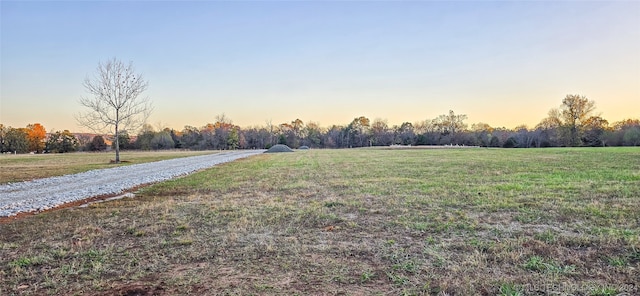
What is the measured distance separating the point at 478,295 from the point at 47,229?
20.5ft

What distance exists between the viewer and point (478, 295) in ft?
8.93

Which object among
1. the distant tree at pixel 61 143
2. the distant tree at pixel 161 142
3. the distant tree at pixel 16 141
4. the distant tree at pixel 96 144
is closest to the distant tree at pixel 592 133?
the distant tree at pixel 161 142

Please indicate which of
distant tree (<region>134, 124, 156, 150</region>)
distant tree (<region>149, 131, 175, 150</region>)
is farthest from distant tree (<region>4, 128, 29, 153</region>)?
distant tree (<region>149, 131, 175, 150</region>)

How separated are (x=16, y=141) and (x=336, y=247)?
87.5m

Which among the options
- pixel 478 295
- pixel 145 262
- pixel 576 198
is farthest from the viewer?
pixel 576 198

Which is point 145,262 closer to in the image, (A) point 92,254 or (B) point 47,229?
(A) point 92,254

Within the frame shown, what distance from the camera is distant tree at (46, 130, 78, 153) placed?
67.1 meters

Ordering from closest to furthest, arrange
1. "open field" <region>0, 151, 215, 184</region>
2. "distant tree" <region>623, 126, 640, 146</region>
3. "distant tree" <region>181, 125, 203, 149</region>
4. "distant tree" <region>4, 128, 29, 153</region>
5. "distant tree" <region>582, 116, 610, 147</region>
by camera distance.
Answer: "open field" <region>0, 151, 215, 184</region>
"distant tree" <region>623, 126, 640, 146</region>
"distant tree" <region>582, 116, 610, 147</region>
"distant tree" <region>4, 128, 29, 153</region>
"distant tree" <region>181, 125, 203, 149</region>

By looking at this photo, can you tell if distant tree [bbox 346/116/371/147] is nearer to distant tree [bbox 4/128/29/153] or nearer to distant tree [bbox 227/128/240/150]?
distant tree [bbox 227/128/240/150]

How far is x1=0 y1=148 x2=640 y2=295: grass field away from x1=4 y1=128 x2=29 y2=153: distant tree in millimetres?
81511

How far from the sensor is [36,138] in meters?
70.8

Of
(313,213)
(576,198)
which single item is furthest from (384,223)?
(576,198)

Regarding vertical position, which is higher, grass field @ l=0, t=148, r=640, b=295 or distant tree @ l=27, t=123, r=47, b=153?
distant tree @ l=27, t=123, r=47, b=153

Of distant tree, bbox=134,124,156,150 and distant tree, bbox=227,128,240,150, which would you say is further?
distant tree, bbox=227,128,240,150
